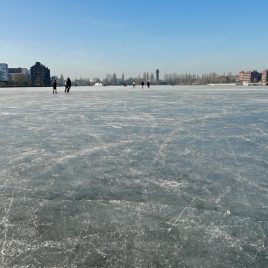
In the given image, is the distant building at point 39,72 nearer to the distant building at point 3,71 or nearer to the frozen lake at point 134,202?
the distant building at point 3,71

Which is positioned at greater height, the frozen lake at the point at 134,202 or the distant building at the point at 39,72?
the distant building at the point at 39,72

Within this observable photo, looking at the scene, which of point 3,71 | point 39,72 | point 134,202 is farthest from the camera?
point 3,71

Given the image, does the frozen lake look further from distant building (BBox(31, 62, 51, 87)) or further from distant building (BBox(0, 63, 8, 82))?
distant building (BBox(0, 63, 8, 82))

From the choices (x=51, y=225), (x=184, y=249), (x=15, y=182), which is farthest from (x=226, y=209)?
(x=15, y=182)

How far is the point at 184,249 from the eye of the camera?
2475 millimetres

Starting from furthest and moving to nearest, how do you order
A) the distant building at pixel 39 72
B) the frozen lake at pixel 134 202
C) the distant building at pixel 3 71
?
the distant building at pixel 3 71 < the distant building at pixel 39 72 < the frozen lake at pixel 134 202

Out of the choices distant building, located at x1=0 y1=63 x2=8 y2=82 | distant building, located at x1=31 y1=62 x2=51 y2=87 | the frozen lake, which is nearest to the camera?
the frozen lake

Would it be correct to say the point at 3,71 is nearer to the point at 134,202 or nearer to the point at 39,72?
the point at 39,72

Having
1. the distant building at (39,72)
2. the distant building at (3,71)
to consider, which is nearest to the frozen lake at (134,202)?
the distant building at (39,72)

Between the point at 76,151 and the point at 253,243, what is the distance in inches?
151

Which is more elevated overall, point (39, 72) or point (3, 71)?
point (3, 71)

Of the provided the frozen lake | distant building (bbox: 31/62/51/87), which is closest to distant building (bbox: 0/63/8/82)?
distant building (bbox: 31/62/51/87)

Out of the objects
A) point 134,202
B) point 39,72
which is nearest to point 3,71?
point 39,72

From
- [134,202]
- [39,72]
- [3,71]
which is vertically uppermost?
[3,71]
